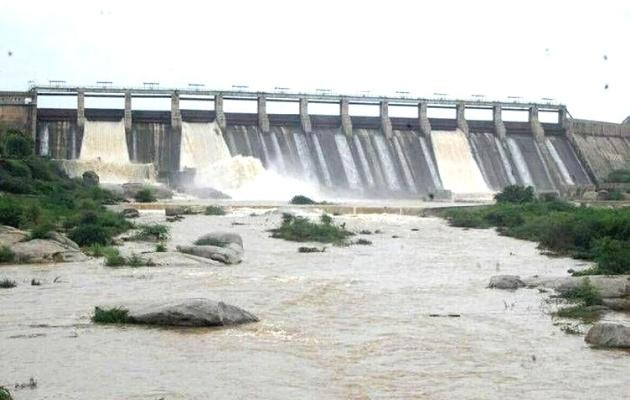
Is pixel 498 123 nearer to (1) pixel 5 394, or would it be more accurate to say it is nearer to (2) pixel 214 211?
(2) pixel 214 211

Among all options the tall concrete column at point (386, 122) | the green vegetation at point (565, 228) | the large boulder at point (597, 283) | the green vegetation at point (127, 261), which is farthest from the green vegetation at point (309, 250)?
the tall concrete column at point (386, 122)

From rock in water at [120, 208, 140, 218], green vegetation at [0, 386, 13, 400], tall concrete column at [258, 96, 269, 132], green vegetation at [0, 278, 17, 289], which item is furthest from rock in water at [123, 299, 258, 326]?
tall concrete column at [258, 96, 269, 132]

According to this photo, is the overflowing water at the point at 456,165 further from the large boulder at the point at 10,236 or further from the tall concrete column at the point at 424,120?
the large boulder at the point at 10,236

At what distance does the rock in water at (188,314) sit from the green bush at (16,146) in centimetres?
3615

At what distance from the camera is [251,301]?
1711 cm

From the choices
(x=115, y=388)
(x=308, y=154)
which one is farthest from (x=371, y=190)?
(x=115, y=388)

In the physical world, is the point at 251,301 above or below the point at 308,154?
below

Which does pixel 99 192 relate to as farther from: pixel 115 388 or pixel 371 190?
pixel 115 388

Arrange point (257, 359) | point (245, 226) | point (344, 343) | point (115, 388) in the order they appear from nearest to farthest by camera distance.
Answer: point (115, 388) < point (257, 359) < point (344, 343) < point (245, 226)

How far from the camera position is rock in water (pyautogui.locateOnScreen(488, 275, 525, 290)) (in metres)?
19.4

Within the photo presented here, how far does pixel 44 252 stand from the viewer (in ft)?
75.1

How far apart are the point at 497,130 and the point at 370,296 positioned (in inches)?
2110

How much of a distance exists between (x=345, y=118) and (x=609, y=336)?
52064 mm

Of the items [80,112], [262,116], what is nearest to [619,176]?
[262,116]
